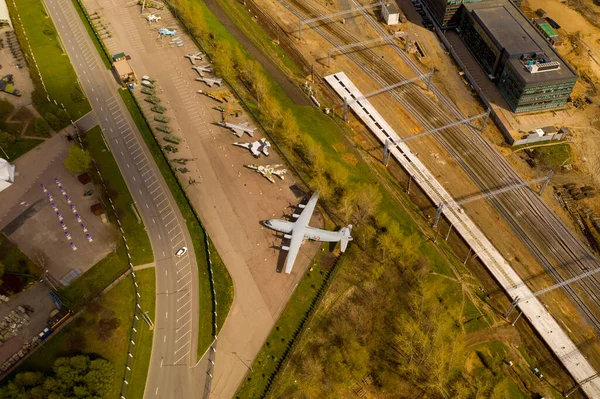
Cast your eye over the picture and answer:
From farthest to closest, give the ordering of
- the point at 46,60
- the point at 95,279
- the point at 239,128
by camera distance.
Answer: the point at 46,60
the point at 239,128
the point at 95,279

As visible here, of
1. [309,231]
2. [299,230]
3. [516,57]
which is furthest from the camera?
[516,57]

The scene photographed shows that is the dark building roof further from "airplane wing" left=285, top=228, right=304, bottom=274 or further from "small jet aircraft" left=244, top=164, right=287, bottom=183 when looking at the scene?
"airplane wing" left=285, top=228, right=304, bottom=274

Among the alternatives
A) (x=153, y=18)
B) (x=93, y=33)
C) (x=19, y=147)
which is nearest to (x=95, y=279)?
(x=19, y=147)

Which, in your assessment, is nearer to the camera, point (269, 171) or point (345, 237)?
point (345, 237)

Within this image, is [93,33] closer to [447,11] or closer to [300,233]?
[300,233]

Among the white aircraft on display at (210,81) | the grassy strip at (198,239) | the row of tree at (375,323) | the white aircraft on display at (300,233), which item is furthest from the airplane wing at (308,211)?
the white aircraft on display at (210,81)

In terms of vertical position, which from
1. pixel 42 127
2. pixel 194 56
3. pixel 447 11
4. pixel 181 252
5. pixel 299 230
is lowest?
pixel 181 252

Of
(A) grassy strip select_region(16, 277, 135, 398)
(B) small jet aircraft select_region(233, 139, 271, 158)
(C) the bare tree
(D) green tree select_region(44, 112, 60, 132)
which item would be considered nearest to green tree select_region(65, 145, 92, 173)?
(D) green tree select_region(44, 112, 60, 132)

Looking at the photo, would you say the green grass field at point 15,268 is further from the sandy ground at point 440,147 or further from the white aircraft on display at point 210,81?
the sandy ground at point 440,147
